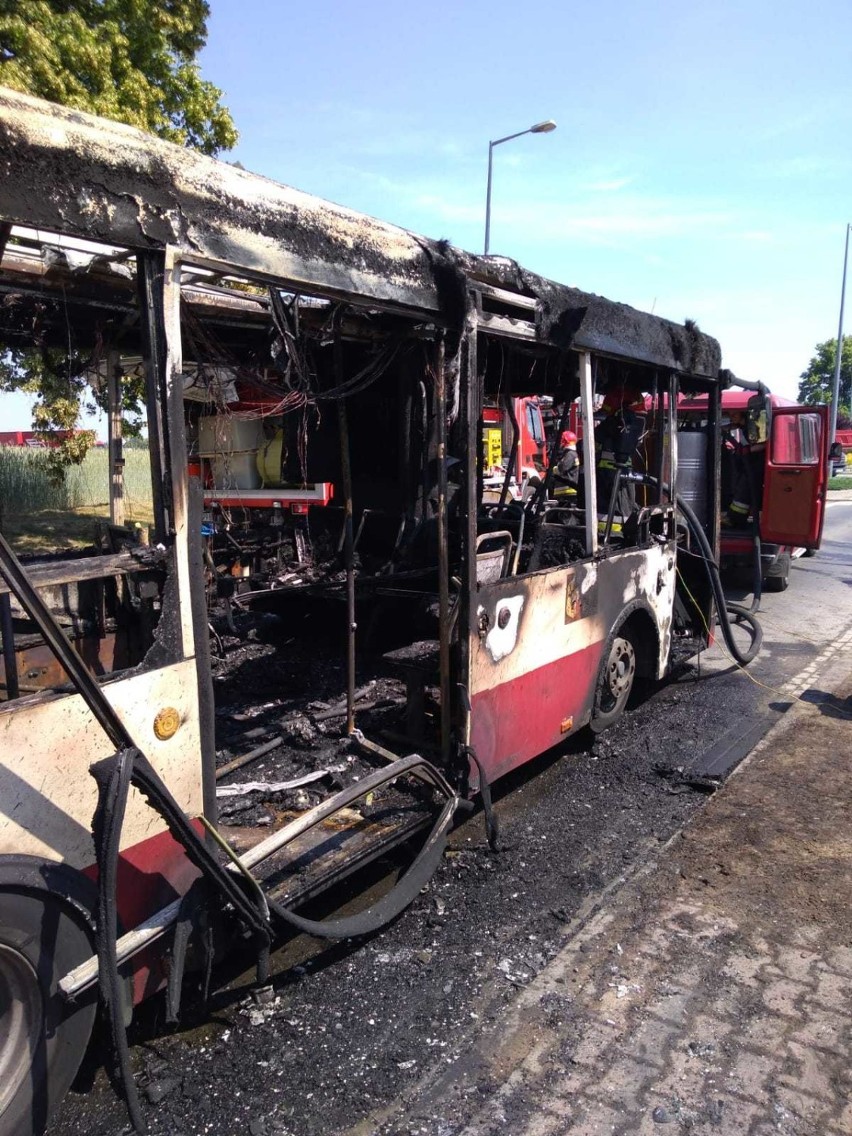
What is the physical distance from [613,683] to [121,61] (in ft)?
31.1

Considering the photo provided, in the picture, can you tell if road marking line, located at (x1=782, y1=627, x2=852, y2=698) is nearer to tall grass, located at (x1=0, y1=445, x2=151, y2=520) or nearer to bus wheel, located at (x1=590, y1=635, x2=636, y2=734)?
bus wheel, located at (x1=590, y1=635, x2=636, y2=734)

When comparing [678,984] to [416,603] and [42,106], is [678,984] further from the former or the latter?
[42,106]

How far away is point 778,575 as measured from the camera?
1076cm

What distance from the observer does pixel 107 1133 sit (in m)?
2.36

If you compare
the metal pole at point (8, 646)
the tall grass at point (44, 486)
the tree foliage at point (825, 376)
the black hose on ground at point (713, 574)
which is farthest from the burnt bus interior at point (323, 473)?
the tree foliage at point (825, 376)

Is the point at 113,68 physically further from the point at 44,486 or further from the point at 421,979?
the point at 421,979

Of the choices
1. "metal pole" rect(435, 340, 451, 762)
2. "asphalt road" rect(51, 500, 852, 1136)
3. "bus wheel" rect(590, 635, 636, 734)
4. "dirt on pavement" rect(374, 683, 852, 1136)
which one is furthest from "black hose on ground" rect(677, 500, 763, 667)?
"metal pole" rect(435, 340, 451, 762)

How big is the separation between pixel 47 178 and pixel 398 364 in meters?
3.45

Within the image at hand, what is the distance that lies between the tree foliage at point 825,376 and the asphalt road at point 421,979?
4710 cm

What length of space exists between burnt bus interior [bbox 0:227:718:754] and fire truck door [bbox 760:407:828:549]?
2493 millimetres

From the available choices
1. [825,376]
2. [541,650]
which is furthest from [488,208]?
[825,376]

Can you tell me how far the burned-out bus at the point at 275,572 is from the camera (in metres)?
2.19

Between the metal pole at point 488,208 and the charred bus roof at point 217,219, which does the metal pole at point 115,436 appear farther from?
the metal pole at point 488,208

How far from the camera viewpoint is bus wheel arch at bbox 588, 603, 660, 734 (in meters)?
5.09
